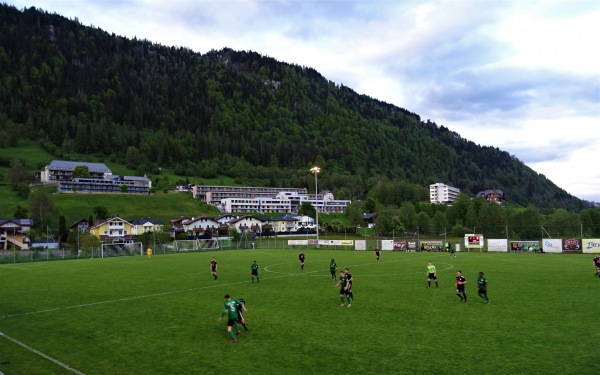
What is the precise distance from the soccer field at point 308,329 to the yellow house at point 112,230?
306 feet

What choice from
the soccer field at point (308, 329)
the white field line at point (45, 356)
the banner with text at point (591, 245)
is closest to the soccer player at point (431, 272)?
the soccer field at point (308, 329)

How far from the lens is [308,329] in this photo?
17.4 meters

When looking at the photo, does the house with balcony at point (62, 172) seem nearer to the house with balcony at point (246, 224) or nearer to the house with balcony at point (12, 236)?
the house with balcony at point (12, 236)

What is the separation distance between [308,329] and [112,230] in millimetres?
120801

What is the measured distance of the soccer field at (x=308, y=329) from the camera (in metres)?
13.1

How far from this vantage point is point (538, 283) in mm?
28625

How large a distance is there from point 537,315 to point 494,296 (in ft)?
17.7

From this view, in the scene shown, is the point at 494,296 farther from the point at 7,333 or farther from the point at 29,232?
the point at 29,232

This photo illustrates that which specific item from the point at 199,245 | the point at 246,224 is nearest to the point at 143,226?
the point at 246,224

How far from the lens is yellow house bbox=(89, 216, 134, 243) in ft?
392

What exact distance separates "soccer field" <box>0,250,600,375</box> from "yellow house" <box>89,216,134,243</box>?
93.3 m

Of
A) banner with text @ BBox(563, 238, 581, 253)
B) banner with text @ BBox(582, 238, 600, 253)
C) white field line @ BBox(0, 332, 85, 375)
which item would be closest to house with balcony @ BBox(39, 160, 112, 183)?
banner with text @ BBox(563, 238, 581, 253)

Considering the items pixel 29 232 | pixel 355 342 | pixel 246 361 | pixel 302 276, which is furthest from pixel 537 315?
pixel 29 232

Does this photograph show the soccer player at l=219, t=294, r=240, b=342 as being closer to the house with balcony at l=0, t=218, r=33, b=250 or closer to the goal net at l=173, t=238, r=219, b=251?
the goal net at l=173, t=238, r=219, b=251
